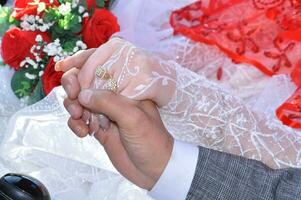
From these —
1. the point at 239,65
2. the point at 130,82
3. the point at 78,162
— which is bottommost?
the point at 78,162

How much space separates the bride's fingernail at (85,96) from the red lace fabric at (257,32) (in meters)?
0.34

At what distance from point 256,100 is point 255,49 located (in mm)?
94

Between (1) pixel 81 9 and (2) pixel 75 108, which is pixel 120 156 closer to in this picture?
(2) pixel 75 108

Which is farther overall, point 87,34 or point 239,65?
point 87,34

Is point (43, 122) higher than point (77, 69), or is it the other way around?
point (77, 69)

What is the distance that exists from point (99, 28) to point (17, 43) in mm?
184

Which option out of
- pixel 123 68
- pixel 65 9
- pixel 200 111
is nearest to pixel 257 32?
pixel 200 111

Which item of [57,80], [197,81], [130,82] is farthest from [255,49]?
[57,80]

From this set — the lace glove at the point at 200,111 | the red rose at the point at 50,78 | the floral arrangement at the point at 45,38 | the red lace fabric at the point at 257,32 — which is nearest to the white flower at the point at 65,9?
the floral arrangement at the point at 45,38

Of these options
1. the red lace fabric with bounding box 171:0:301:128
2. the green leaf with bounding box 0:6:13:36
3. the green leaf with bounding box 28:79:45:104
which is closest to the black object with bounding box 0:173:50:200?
the red lace fabric with bounding box 171:0:301:128

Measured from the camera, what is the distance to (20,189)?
694 millimetres

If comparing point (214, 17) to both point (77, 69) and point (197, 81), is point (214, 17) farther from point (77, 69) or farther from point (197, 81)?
point (77, 69)

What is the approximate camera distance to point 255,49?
0.98 metres

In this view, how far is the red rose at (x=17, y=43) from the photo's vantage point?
1.22m
